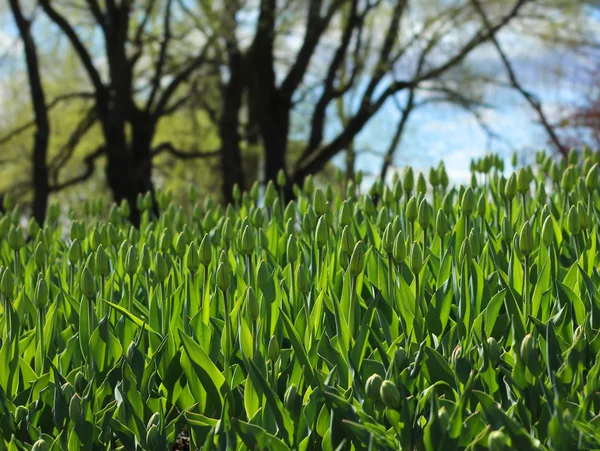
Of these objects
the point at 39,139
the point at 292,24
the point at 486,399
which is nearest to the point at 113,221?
the point at 486,399

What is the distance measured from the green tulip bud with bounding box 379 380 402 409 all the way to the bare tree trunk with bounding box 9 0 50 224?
511 inches

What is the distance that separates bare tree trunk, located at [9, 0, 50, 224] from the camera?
1327cm

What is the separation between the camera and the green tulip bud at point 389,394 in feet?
4.02

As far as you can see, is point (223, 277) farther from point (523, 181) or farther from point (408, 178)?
point (408, 178)

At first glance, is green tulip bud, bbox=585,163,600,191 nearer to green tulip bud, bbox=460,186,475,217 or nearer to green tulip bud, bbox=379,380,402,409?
green tulip bud, bbox=460,186,475,217

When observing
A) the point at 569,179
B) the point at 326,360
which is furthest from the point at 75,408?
the point at 569,179

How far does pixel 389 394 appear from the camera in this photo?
4.05 feet

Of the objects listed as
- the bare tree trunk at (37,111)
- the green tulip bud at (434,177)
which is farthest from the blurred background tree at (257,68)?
the green tulip bud at (434,177)

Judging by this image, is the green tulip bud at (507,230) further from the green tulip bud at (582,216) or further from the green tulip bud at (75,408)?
the green tulip bud at (75,408)

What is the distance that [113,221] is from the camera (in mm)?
3785

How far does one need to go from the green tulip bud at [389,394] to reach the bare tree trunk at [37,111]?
12969mm

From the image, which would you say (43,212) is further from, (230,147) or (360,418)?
(360,418)

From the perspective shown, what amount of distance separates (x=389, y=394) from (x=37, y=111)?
1329cm

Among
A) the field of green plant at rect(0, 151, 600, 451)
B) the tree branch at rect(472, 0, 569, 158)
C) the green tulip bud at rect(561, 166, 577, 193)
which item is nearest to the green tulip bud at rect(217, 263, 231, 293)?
the field of green plant at rect(0, 151, 600, 451)
